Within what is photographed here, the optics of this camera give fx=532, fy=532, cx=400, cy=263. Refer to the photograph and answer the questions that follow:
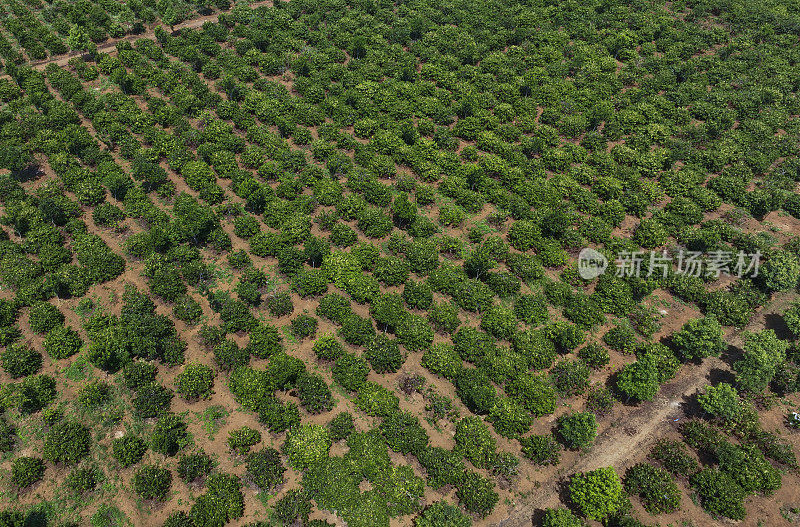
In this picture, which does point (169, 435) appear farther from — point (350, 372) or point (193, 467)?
point (350, 372)

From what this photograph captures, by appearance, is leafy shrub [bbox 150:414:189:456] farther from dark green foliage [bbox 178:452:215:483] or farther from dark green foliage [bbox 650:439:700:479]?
dark green foliage [bbox 650:439:700:479]

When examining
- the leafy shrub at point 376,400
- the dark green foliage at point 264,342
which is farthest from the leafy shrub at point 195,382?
the leafy shrub at point 376,400

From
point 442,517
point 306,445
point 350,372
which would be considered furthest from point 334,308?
point 442,517

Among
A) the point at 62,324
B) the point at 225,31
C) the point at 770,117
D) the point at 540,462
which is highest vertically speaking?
the point at 770,117

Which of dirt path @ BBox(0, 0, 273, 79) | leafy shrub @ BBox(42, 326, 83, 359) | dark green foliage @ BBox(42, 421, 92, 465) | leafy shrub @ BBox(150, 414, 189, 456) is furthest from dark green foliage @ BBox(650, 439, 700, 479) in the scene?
dirt path @ BBox(0, 0, 273, 79)

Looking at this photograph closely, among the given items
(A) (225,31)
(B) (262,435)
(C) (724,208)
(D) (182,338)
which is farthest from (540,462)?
(A) (225,31)

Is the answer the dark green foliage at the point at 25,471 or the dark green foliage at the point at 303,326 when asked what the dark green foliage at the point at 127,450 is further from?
the dark green foliage at the point at 303,326

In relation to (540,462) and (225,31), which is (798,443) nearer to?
(540,462)
